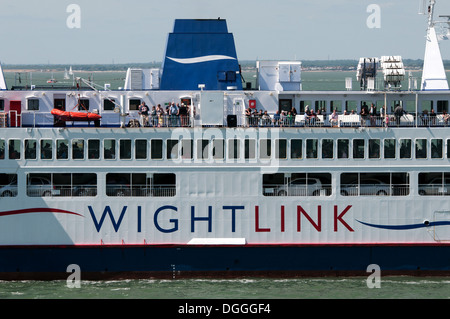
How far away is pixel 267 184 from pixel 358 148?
3.49 meters

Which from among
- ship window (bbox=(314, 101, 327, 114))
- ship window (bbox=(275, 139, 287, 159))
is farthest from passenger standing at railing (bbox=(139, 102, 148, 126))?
ship window (bbox=(314, 101, 327, 114))

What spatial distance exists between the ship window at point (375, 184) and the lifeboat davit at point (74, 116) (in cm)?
918

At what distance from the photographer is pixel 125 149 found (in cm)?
3078

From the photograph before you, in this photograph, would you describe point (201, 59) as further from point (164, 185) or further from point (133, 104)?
point (164, 185)

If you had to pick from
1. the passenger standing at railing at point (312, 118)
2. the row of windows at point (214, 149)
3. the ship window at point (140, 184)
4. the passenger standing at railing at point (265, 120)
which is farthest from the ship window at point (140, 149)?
the passenger standing at railing at point (312, 118)

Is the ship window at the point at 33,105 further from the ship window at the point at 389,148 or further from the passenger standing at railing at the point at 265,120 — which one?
the ship window at the point at 389,148

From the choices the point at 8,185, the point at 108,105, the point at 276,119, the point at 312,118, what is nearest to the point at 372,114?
the point at 312,118

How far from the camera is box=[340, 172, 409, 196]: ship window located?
31031mm

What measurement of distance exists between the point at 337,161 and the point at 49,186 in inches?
402

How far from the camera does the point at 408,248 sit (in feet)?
101

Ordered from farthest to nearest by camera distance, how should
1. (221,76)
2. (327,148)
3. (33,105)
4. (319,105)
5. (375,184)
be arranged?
(221,76), (319,105), (33,105), (375,184), (327,148)

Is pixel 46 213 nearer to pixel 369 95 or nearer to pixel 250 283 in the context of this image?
pixel 250 283

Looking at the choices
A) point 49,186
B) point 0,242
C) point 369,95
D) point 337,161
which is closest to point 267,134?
point 337,161

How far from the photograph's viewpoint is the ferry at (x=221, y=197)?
3042cm
